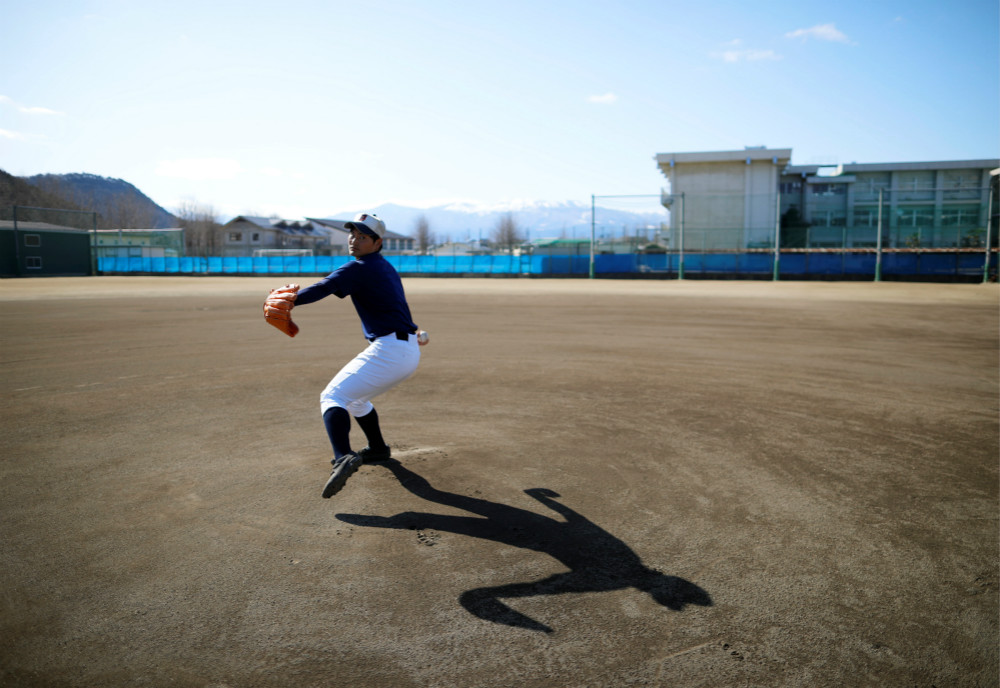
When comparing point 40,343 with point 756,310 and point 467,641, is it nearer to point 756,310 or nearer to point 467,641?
point 467,641

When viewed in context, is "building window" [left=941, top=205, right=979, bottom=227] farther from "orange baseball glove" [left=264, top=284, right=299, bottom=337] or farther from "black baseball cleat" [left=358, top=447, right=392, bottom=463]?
"orange baseball glove" [left=264, top=284, right=299, bottom=337]

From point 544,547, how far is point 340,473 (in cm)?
144

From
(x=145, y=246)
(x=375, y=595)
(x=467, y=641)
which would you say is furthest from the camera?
(x=145, y=246)

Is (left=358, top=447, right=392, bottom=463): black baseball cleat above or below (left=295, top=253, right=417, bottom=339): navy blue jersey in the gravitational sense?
below

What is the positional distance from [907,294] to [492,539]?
28.9 m

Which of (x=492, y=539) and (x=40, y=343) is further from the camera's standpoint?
(x=40, y=343)

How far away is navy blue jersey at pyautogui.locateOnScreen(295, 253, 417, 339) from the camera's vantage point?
455 centimetres

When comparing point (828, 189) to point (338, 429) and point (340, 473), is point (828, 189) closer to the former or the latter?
point (338, 429)

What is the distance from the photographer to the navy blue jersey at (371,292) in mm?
4551

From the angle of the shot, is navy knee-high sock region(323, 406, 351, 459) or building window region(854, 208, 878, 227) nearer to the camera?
navy knee-high sock region(323, 406, 351, 459)

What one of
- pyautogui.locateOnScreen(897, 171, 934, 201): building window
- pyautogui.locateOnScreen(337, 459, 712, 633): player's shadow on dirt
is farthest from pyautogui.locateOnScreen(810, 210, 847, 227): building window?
pyautogui.locateOnScreen(337, 459, 712, 633): player's shadow on dirt

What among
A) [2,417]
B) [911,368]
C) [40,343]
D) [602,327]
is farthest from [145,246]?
[911,368]

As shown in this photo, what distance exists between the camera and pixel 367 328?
195 inches

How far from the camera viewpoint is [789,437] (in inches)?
248
